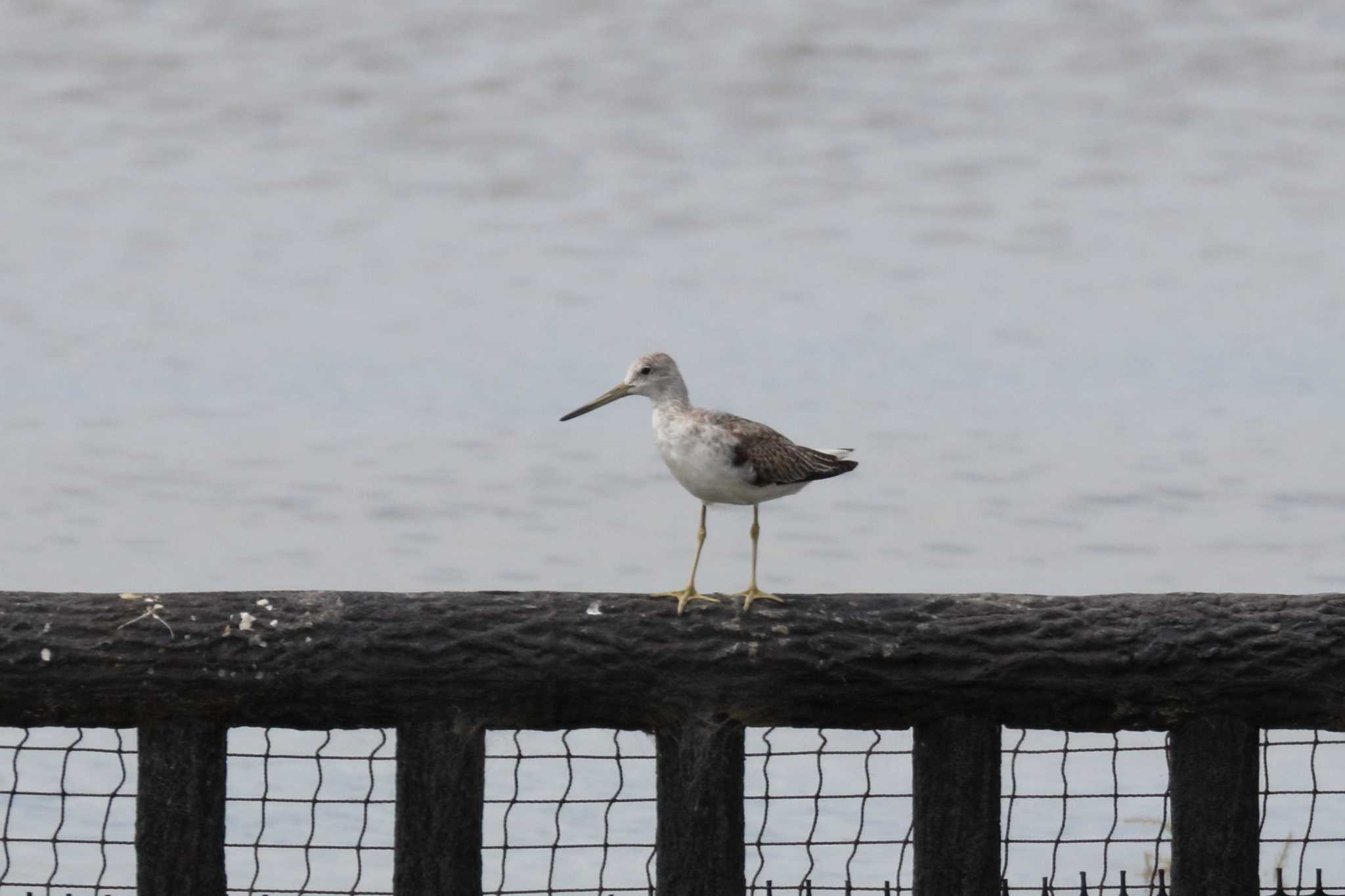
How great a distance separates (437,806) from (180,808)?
0.57m

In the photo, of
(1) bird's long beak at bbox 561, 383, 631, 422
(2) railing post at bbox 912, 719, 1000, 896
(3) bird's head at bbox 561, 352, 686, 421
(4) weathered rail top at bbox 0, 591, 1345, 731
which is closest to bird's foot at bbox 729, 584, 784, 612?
(4) weathered rail top at bbox 0, 591, 1345, 731

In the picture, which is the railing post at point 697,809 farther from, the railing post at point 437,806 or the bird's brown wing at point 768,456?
the bird's brown wing at point 768,456

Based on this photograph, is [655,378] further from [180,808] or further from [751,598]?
[180,808]

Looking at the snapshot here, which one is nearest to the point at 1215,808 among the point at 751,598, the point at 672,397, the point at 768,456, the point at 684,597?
the point at 751,598

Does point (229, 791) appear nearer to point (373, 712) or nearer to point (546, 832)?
point (546, 832)

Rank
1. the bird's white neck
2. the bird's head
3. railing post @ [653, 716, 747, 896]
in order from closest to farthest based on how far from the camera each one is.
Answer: railing post @ [653, 716, 747, 896]
the bird's white neck
the bird's head

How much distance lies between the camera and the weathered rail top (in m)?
4.64

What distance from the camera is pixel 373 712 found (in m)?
4.72

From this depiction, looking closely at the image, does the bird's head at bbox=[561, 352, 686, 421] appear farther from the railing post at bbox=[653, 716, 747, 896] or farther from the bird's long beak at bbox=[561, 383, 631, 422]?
the railing post at bbox=[653, 716, 747, 896]

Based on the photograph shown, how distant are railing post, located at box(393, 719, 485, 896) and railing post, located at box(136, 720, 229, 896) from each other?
409 millimetres

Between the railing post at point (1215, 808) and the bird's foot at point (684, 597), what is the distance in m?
1.11

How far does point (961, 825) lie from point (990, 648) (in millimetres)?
419

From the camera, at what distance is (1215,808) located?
4.80 meters

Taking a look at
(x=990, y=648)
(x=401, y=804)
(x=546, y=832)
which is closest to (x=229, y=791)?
(x=546, y=832)
